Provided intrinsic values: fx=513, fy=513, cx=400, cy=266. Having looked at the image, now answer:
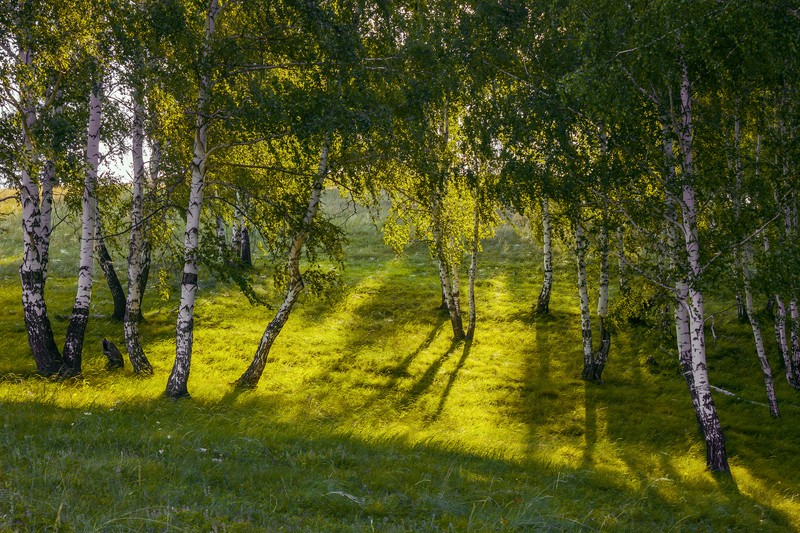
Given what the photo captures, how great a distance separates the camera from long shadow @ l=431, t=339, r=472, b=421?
52.4 ft

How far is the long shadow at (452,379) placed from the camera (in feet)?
52.4

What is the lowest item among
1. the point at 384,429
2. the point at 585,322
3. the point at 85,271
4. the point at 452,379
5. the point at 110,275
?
the point at 452,379

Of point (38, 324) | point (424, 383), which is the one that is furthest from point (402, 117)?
point (38, 324)

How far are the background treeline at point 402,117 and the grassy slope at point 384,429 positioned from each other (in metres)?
1.78

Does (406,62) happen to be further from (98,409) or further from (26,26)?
(98,409)

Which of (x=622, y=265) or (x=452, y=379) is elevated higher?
(x=622, y=265)

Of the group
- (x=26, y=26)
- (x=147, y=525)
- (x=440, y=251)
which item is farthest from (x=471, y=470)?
(x=26, y=26)

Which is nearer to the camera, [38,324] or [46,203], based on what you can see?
[38,324]

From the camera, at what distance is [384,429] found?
1355 cm

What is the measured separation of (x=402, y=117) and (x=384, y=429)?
874 cm

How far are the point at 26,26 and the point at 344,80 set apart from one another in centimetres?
696

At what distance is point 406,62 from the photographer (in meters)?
14.4

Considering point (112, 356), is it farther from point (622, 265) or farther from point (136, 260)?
point (622, 265)

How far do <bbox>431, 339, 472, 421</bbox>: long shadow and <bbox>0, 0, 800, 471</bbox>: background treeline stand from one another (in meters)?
5.47
